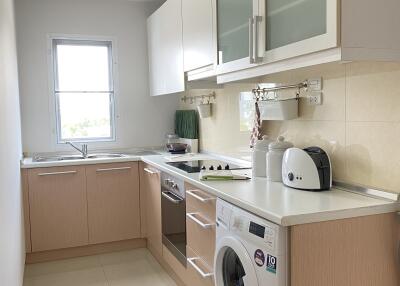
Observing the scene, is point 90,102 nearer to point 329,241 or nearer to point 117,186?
point 117,186

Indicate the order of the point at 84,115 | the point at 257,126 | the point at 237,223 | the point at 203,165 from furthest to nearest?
1. the point at 84,115
2. the point at 203,165
3. the point at 257,126
4. the point at 237,223

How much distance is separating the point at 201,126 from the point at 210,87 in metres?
0.73

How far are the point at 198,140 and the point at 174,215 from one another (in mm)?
1197

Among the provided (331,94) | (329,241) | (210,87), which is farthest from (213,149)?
(329,241)

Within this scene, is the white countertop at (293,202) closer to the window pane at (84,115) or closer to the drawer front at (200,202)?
the drawer front at (200,202)

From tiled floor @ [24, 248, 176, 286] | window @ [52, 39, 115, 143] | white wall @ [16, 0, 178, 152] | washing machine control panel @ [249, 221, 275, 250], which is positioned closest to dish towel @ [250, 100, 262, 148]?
washing machine control panel @ [249, 221, 275, 250]

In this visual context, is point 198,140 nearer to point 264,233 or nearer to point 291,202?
point 291,202

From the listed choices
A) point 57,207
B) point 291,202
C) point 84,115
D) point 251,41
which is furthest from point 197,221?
point 84,115

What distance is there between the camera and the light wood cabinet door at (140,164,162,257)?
329cm

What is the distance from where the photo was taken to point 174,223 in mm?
2930

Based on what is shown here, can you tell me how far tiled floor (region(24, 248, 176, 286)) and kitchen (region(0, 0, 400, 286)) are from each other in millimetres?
20

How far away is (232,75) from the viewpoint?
240 centimetres

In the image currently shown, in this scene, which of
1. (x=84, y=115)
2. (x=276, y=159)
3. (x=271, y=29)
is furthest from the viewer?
(x=84, y=115)

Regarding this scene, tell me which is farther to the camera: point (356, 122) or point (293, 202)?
point (356, 122)
